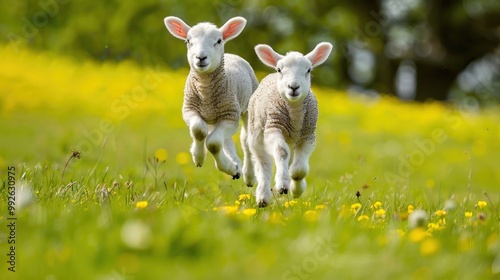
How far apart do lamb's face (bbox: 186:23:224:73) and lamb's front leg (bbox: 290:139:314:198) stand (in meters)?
0.80

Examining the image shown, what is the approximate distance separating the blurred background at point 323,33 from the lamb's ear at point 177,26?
35.5 ft

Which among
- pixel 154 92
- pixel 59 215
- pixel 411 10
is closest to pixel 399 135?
pixel 154 92

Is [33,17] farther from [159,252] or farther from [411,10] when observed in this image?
[159,252]

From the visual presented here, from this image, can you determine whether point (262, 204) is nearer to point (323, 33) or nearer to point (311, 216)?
point (311, 216)

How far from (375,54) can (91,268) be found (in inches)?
828

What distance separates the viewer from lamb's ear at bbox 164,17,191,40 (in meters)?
4.83

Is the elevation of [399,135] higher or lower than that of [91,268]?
lower

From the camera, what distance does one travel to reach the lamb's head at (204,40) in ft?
15.0

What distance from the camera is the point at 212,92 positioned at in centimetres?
500

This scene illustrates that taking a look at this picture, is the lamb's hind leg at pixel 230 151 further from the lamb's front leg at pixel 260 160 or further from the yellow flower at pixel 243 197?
the yellow flower at pixel 243 197

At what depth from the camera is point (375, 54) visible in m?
23.0

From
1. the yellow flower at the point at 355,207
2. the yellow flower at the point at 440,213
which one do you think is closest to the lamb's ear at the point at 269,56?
the yellow flower at the point at 355,207

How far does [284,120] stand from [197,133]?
594 millimetres

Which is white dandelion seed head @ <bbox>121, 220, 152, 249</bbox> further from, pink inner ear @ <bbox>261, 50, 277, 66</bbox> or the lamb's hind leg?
the lamb's hind leg
